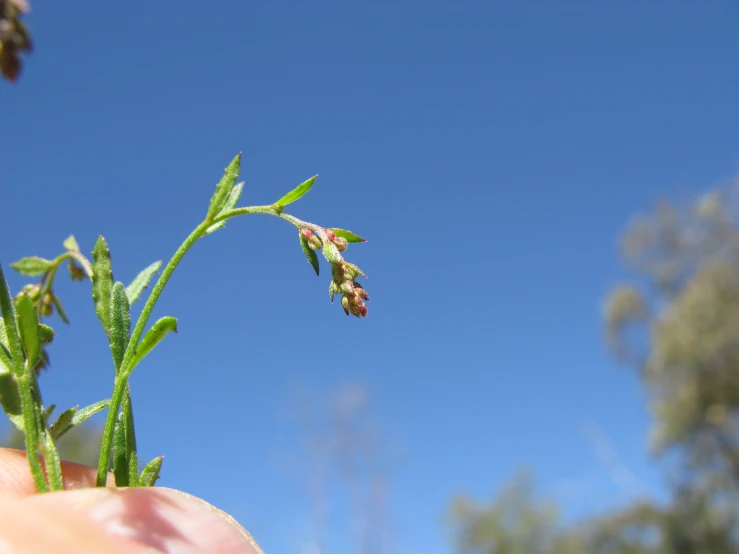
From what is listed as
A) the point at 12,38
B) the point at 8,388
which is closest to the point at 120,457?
the point at 8,388

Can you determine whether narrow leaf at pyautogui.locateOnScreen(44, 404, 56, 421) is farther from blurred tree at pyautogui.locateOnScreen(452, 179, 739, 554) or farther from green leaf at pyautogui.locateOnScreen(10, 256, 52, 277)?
blurred tree at pyautogui.locateOnScreen(452, 179, 739, 554)

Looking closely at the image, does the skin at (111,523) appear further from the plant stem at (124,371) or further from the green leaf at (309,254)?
the green leaf at (309,254)

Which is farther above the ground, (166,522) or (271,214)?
(271,214)

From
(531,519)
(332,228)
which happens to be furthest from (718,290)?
(332,228)

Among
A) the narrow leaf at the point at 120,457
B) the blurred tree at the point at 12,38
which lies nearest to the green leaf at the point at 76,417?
the narrow leaf at the point at 120,457

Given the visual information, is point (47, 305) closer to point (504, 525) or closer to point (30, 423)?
point (30, 423)

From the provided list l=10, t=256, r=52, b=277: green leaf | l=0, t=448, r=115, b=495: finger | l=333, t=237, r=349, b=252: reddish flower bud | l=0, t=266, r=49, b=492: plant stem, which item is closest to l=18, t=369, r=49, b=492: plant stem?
l=0, t=266, r=49, b=492: plant stem

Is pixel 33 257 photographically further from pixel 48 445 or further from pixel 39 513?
pixel 39 513
